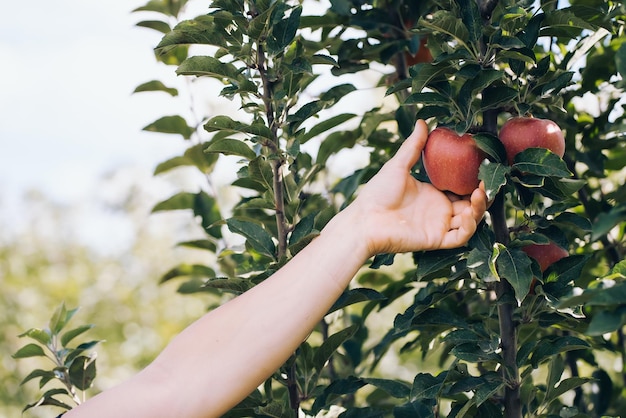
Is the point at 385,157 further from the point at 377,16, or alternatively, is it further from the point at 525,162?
the point at 525,162

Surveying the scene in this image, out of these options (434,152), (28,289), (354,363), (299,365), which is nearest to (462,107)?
(434,152)

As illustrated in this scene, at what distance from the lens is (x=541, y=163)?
4.44 ft

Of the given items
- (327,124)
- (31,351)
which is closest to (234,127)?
(327,124)

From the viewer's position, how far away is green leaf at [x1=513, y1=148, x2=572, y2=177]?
1.33m

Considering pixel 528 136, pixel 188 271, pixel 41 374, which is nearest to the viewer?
pixel 528 136

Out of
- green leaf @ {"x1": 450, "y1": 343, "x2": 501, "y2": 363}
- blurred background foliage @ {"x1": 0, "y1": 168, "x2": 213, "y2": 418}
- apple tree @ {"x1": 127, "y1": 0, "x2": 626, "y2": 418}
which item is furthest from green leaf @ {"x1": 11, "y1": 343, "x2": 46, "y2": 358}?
blurred background foliage @ {"x1": 0, "y1": 168, "x2": 213, "y2": 418}

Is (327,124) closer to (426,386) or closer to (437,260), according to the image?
(437,260)

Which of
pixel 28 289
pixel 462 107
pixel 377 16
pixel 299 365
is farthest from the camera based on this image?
pixel 28 289

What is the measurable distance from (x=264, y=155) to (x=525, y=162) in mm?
543

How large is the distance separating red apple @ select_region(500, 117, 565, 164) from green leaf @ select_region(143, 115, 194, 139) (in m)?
1.02

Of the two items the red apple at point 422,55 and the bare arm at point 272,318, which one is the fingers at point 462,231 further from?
the red apple at point 422,55

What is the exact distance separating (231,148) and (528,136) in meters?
0.62

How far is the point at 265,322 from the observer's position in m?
1.36

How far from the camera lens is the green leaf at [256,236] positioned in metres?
1.62
